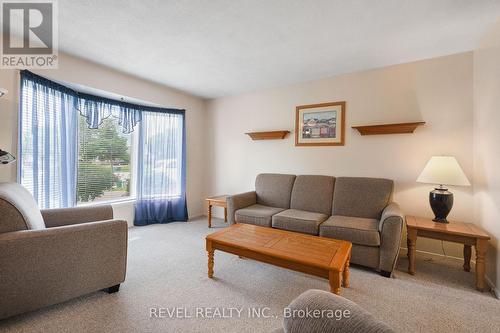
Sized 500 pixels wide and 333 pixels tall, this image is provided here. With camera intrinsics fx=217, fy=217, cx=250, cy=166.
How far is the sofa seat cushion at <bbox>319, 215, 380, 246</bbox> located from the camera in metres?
2.19

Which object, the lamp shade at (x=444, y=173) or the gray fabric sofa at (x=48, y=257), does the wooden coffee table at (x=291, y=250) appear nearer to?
the gray fabric sofa at (x=48, y=257)

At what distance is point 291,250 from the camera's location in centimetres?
187

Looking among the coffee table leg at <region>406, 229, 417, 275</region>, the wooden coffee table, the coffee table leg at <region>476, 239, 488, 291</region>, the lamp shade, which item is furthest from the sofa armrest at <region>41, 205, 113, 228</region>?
the coffee table leg at <region>476, 239, 488, 291</region>

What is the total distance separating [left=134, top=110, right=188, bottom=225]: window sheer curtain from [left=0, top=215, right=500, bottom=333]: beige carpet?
4.50 ft

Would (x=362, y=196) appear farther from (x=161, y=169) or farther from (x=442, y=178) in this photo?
(x=161, y=169)

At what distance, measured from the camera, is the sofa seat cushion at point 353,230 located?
2.19 m

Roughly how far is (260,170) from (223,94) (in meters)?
1.62

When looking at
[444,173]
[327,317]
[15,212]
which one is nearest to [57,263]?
[15,212]

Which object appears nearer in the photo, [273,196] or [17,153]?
[17,153]

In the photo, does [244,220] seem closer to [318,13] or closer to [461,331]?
[461,331]

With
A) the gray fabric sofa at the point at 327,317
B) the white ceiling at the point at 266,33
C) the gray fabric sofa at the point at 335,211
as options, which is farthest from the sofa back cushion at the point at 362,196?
the gray fabric sofa at the point at 327,317

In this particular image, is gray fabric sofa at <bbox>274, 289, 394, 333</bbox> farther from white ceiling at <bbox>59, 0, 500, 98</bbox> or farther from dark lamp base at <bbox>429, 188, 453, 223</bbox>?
dark lamp base at <bbox>429, 188, 453, 223</bbox>

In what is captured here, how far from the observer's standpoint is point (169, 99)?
386 centimetres

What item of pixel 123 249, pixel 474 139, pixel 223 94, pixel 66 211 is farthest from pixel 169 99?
pixel 474 139
